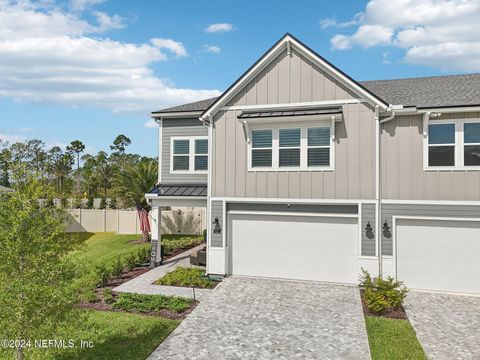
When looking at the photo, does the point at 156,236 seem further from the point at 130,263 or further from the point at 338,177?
the point at 338,177

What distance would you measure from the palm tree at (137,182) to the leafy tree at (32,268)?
1560cm

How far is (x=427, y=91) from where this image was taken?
42.3 feet

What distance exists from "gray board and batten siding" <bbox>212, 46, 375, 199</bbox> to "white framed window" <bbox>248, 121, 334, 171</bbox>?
23cm

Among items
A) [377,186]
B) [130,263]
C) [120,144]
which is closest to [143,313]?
[130,263]

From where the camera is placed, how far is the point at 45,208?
598 cm

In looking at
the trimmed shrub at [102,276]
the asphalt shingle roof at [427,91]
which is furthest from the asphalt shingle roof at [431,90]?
the trimmed shrub at [102,276]

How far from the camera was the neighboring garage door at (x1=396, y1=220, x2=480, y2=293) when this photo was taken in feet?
36.3

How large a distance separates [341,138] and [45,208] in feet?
30.8

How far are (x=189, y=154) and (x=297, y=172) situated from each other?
5358 millimetres

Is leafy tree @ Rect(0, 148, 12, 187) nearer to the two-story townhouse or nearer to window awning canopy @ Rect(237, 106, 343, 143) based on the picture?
the two-story townhouse

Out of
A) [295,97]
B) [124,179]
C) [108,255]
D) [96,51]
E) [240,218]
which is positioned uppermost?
[96,51]

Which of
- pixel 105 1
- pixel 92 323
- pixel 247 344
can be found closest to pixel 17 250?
pixel 92 323

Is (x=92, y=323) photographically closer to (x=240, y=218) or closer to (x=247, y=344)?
(x=247, y=344)

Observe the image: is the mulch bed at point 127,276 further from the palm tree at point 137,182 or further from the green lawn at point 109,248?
the palm tree at point 137,182
